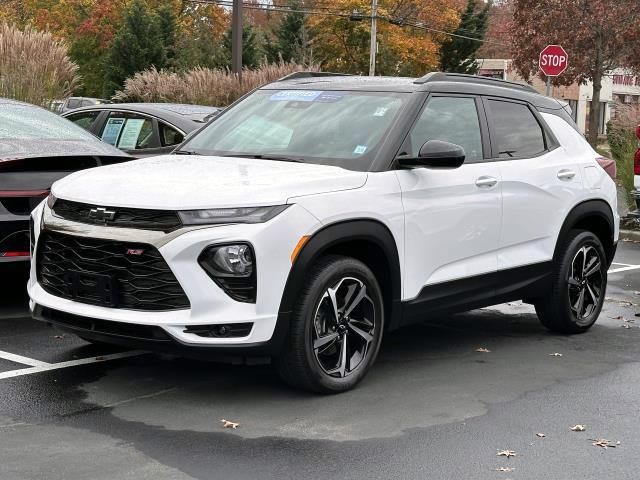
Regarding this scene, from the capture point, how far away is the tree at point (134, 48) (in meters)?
47.9

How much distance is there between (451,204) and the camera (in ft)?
19.9

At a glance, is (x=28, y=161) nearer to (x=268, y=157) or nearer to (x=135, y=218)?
(x=268, y=157)

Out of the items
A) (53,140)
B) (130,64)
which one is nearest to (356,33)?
(130,64)

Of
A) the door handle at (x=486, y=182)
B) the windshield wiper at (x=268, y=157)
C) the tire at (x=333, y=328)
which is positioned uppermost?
the windshield wiper at (x=268, y=157)

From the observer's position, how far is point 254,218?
4.98 metres

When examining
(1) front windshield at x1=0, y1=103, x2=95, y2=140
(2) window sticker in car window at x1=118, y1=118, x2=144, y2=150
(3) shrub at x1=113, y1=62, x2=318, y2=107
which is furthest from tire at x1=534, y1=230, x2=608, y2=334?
(3) shrub at x1=113, y1=62, x2=318, y2=107

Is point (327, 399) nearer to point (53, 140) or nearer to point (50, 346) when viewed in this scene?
point (50, 346)

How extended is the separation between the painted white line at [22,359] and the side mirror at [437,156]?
2490 millimetres

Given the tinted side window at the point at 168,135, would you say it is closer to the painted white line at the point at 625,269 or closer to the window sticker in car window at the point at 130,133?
the window sticker in car window at the point at 130,133

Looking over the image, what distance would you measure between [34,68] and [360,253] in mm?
9434

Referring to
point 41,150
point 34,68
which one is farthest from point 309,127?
point 34,68

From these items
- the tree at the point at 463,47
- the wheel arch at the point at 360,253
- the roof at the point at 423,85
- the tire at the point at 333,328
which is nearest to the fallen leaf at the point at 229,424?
the tire at the point at 333,328

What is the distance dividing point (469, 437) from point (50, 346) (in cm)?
298

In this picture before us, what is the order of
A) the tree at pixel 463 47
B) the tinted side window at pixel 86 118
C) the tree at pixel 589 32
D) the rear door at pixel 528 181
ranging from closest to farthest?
the rear door at pixel 528 181 → the tinted side window at pixel 86 118 → the tree at pixel 589 32 → the tree at pixel 463 47
